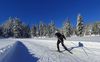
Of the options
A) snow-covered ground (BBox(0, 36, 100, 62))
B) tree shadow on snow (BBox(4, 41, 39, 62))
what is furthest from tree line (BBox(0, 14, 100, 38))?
tree shadow on snow (BBox(4, 41, 39, 62))

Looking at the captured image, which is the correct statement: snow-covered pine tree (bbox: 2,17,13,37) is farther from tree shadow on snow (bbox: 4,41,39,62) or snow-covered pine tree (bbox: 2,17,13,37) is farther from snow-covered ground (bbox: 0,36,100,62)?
tree shadow on snow (bbox: 4,41,39,62)

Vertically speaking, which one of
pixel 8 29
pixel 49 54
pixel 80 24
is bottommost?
pixel 49 54

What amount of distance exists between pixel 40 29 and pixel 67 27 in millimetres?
30150

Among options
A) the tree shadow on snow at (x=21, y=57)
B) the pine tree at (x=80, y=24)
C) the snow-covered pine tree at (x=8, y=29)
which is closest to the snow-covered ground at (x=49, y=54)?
the tree shadow on snow at (x=21, y=57)

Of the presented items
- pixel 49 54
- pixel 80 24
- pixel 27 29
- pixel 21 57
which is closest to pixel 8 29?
pixel 27 29

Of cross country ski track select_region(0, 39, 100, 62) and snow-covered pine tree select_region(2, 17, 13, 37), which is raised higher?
snow-covered pine tree select_region(2, 17, 13, 37)

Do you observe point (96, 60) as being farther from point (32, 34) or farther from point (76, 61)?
point (32, 34)

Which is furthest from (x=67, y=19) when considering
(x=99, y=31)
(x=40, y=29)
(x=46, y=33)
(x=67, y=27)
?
(x=99, y=31)

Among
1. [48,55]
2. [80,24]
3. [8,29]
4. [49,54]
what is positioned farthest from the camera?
[8,29]

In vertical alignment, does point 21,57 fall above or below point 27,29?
below

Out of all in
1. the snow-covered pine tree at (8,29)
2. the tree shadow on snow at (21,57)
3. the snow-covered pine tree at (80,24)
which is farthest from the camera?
the snow-covered pine tree at (8,29)

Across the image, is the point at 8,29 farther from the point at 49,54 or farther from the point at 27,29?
the point at 49,54

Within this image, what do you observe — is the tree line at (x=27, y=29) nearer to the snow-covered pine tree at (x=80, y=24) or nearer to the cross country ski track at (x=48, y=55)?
the snow-covered pine tree at (x=80, y=24)

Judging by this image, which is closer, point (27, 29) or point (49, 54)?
point (49, 54)
